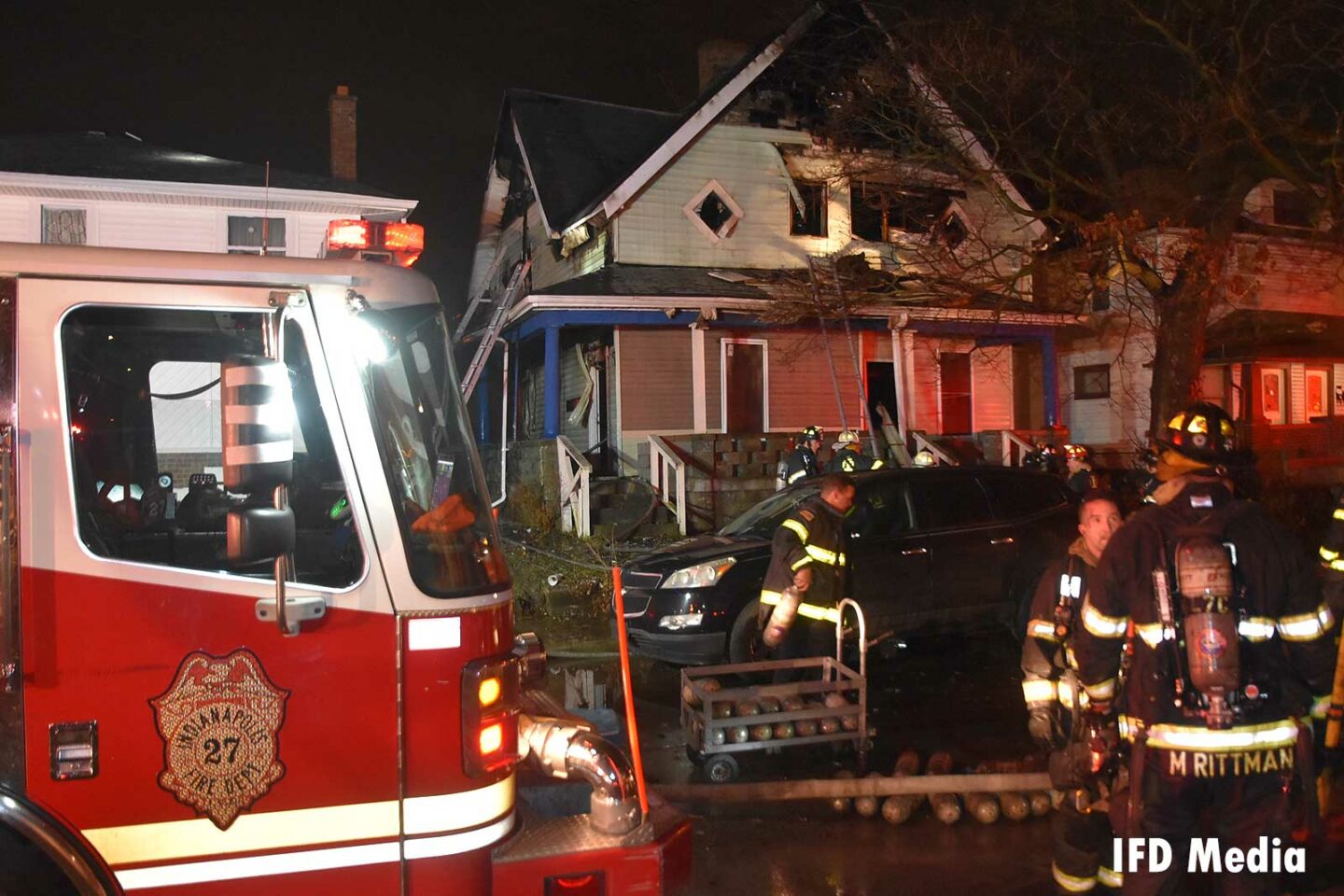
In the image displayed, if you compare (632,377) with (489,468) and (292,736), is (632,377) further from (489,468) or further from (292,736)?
(292,736)

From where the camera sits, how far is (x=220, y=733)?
8.77 feet

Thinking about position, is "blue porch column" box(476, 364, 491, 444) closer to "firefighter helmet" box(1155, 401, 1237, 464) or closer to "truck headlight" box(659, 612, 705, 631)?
"truck headlight" box(659, 612, 705, 631)

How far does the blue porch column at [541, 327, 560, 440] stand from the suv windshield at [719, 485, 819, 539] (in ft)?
23.2

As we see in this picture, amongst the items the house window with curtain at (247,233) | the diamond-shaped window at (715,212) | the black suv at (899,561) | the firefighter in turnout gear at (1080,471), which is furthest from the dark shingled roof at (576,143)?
the black suv at (899,561)

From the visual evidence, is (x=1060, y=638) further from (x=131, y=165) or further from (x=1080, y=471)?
(x=131, y=165)

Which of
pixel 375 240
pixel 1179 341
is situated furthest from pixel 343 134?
pixel 375 240

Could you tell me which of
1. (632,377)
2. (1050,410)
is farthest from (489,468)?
(1050,410)

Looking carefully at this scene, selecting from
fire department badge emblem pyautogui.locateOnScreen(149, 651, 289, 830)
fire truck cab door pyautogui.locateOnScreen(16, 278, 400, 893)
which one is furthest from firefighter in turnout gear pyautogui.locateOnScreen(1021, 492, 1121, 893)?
fire department badge emblem pyautogui.locateOnScreen(149, 651, 289, 830)

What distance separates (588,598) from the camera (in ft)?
36.1

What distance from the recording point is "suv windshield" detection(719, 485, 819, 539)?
8258 mm

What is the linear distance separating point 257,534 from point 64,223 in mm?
17653

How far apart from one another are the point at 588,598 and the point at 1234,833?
27.3ft

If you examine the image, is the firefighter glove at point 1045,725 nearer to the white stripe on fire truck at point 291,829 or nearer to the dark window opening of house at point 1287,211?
the white stripe on fire truck at point 291,829

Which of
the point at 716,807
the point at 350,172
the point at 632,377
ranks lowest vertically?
the point at 716,807
